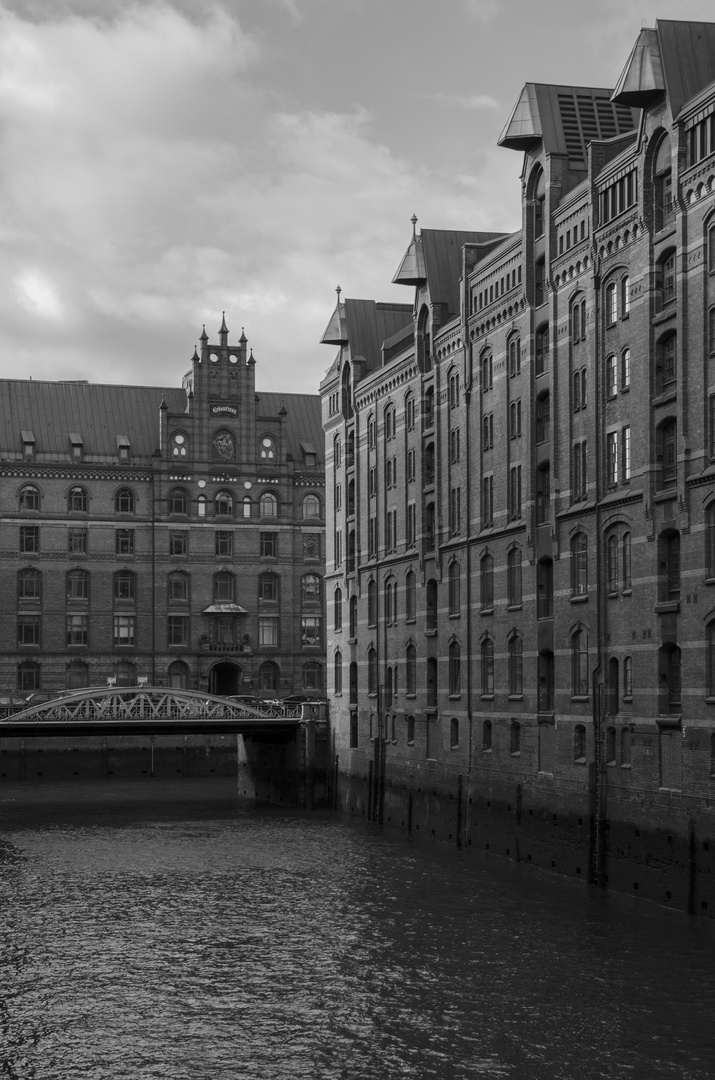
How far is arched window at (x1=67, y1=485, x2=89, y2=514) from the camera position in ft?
348

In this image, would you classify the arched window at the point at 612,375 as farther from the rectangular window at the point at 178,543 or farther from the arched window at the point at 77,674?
the arched window at the point at 77,674

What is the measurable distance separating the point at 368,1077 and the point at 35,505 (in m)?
79.5

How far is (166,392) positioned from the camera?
111 meters

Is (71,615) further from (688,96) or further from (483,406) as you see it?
(688,96)

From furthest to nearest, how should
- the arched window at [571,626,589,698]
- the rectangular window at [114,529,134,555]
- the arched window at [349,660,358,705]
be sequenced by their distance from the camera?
1. the rectangular window at [114,529,134,555]
2. the arched window at [349,660,358,705]
3. the arched window at [571,626,589,698]

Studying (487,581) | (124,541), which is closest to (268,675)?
(124,541)

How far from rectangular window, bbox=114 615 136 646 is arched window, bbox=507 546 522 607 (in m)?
51.8

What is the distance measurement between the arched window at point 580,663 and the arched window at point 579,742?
3.63 feet

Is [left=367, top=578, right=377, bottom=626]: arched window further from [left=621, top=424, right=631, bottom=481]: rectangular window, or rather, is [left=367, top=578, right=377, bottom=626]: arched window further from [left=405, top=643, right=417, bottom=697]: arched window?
[left=621, top=424, right=631, bottom=481]: rectangular window

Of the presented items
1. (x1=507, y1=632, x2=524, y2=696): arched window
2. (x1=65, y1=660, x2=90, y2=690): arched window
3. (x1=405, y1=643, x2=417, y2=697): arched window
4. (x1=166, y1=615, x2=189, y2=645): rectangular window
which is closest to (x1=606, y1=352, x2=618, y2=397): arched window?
(x1=507, y1=632, x2=524, y2=696): arched window

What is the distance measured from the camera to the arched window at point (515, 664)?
5778 centimetres

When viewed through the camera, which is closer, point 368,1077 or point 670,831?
point 368,1077

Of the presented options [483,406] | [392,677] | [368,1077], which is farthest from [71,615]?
[368,1077]

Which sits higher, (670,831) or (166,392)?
(166,392)
